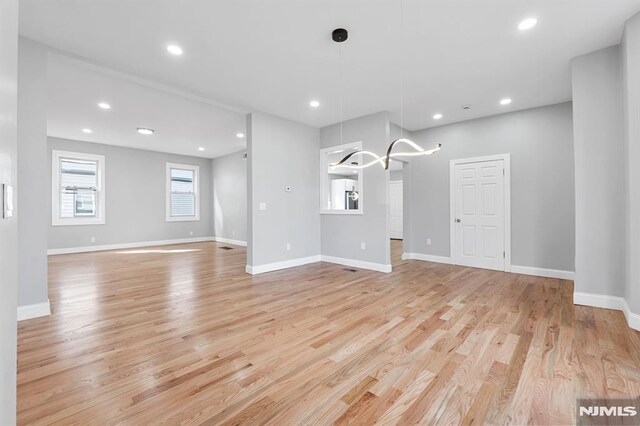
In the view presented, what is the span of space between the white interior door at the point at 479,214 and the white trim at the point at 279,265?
9.56ft

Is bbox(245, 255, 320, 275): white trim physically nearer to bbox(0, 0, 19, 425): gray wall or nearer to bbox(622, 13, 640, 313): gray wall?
bbox(0, 0, 19, 425): gray wall

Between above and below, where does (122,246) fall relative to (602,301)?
above

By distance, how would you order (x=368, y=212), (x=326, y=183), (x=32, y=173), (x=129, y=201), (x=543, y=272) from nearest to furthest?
(x=32, y=173)
(x=543, y=272)
(x=368, y=212)
(x=326, y=183)
(x=129, y=201)

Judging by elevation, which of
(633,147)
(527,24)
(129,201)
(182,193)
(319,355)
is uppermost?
(527,24)

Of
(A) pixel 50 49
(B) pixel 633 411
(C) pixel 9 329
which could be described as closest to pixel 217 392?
(C) pixel 9 329

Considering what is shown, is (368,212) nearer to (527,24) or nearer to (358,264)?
(358,264)

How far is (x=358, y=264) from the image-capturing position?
17.6 feet

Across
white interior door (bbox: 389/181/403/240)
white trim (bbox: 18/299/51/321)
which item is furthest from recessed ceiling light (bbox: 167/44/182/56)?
white interior door (bbox: 389/181/403/240)

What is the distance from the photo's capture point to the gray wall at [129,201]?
715cm

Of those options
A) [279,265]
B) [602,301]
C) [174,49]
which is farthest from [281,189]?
[602,301]

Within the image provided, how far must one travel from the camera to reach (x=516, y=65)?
11.3 ft

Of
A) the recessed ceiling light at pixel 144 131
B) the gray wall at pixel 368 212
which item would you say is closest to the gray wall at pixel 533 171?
the gray wall at pixel 368 212

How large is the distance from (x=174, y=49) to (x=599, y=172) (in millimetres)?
4832

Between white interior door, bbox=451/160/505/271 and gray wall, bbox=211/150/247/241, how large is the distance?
5755 millimetres
